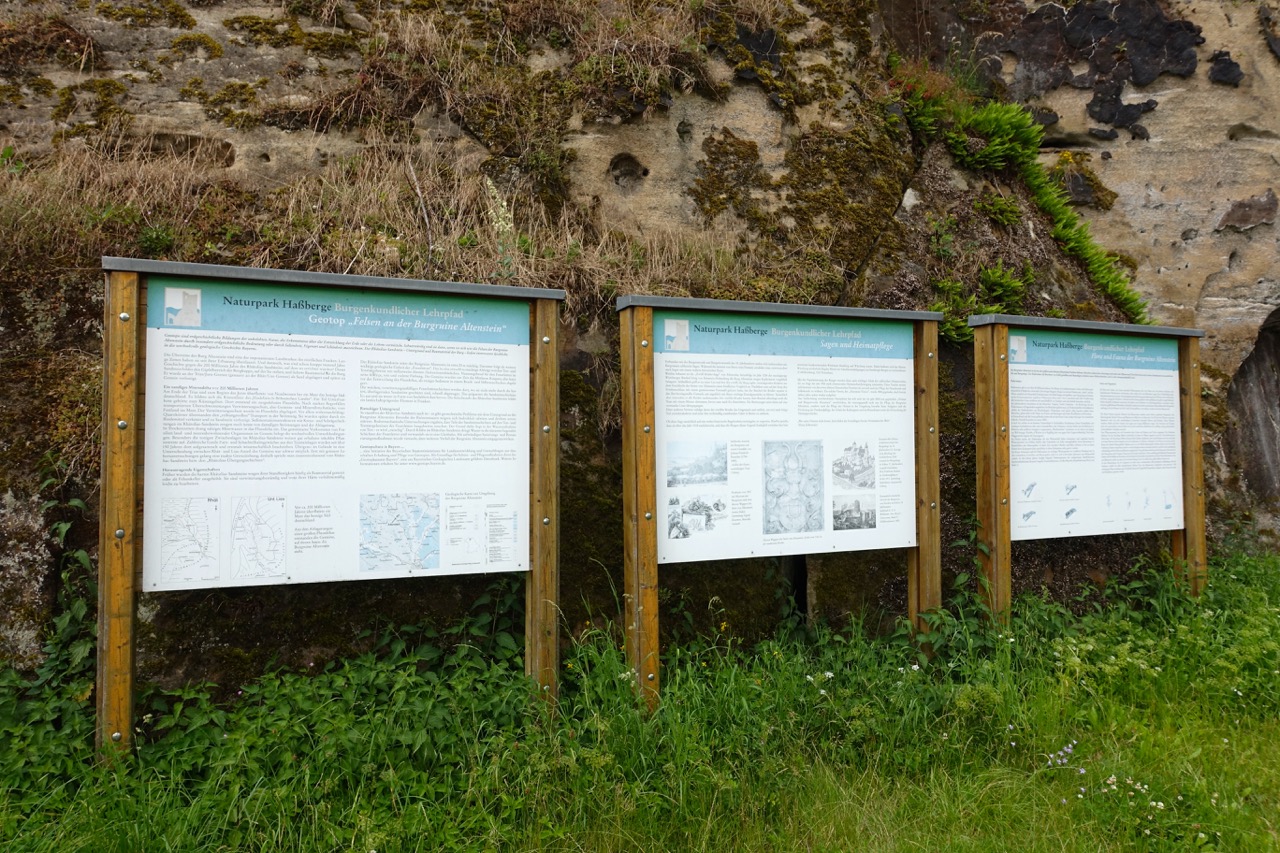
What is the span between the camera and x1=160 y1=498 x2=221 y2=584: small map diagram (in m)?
3.36

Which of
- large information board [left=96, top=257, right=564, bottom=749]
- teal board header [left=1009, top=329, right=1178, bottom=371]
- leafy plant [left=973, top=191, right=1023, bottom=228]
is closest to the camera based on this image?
large information board [left=96, top=257, right=564, bottom=749]

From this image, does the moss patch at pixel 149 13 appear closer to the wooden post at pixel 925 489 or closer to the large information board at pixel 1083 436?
the wooden post at pixel 925 489

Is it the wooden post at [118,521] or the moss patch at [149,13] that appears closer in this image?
the wooden post at [118,521]

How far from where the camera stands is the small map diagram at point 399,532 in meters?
3.65

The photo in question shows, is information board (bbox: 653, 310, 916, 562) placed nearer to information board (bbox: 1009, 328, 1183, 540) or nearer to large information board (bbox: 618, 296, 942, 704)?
large information board (bbox: 618, 296, 942, 704)

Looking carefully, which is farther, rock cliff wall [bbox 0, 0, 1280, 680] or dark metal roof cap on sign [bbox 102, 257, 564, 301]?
rock cliff wall [bbox 0, 0, 1280, 680]

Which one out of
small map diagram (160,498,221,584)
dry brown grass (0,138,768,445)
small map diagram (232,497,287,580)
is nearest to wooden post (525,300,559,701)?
dry brown grass (0,138,768,445)

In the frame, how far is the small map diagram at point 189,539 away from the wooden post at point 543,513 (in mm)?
1365

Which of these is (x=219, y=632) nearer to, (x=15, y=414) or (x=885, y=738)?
(x=15, y=414)

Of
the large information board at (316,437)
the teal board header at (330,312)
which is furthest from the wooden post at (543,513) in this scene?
the teal board header at (330,312)

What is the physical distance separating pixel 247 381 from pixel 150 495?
0.59 metres

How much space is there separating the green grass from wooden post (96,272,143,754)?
191mm

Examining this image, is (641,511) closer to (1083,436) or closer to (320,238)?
(320,238)

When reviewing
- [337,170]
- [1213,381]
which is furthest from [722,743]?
[1213,381]
